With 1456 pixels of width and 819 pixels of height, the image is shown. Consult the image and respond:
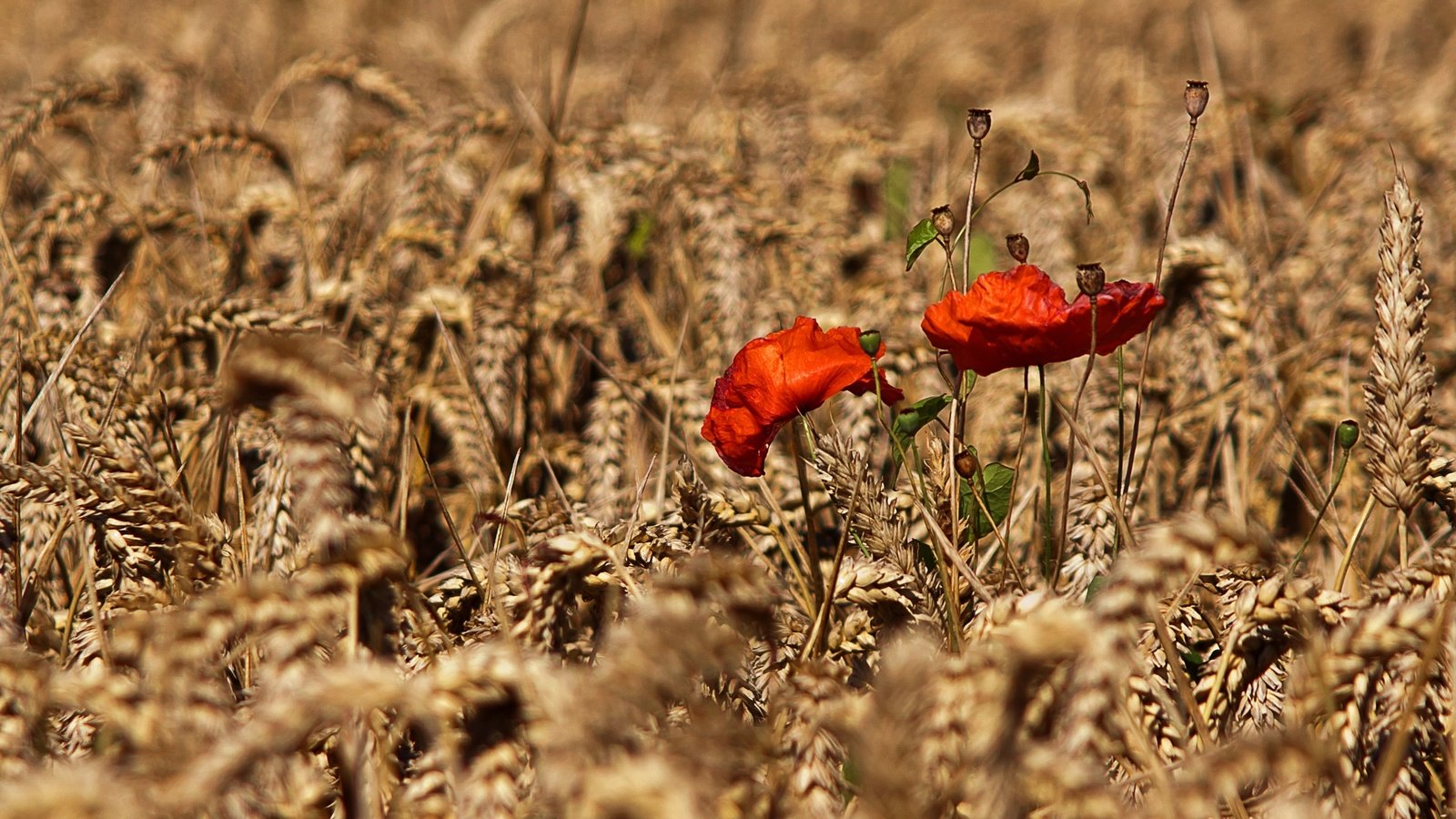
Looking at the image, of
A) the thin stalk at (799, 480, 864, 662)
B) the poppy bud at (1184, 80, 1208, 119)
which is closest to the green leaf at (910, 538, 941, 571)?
the thin stalk at (799, 480, 864, 662)

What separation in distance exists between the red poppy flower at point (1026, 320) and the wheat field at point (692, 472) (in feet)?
0.29

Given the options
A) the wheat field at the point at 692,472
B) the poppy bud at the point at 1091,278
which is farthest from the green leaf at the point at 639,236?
the poppy bud at the point at 1091,278

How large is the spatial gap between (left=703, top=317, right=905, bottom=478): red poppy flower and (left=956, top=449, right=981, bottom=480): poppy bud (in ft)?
0.38

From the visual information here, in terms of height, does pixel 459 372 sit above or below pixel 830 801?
above

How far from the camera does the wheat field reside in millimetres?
745

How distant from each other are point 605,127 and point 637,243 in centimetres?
27

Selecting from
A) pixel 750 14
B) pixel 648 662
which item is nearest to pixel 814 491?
pixel 648 662

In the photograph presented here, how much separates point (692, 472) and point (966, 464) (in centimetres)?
30

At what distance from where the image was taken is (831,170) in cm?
289

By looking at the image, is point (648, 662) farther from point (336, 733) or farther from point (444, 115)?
point (444, 115)

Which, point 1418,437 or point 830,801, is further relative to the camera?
point 1418,437

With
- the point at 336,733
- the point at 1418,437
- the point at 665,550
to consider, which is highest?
the point at 1418,437

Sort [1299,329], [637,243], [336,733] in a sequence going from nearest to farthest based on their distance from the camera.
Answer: [336,733] → [1299,329] → [637,243]

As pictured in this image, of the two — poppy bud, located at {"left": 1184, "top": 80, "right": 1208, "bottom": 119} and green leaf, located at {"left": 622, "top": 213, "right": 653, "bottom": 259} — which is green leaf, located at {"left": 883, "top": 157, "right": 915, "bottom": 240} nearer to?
green leaf, located at {"left": 622, "top": 213, "right": 653, "bottom": 259}
